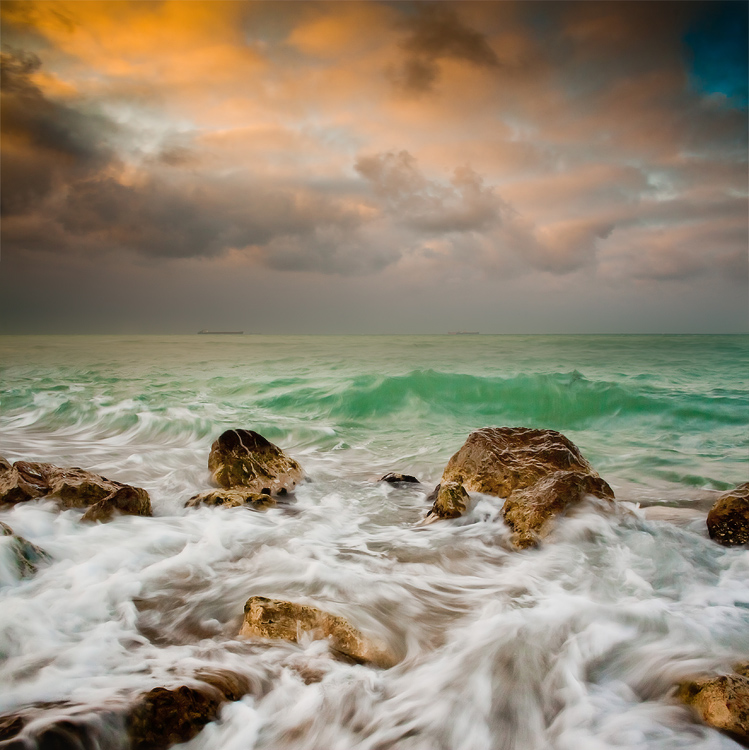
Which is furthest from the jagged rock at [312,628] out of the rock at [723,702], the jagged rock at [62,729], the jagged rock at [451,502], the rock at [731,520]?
the rock at [731,520]

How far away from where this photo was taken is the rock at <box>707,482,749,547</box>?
4.51 meters

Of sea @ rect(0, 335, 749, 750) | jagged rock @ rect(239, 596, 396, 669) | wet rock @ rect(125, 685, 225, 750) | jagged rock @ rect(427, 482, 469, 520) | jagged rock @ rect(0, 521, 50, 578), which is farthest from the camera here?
jagged rock @ rect(427, 482, 469, 520)

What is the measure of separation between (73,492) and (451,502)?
13.2 feet

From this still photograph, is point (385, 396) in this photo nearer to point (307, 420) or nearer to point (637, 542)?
point (307, 420)

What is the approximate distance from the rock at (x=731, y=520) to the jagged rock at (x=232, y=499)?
459cm

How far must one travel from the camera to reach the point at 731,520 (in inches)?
180

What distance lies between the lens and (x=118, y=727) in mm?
2098

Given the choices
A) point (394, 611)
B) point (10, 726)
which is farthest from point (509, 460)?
point (10, 726)

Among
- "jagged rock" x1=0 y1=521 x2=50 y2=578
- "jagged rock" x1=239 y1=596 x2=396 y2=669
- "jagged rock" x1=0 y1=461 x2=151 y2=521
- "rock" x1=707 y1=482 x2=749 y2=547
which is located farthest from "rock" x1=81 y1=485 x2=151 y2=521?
"rock" x1=707 y1=482 x2=749 y2=547

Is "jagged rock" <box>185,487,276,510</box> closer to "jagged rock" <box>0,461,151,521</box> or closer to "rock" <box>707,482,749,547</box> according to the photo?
"jagged rock" <box>0,461,151,521</box>

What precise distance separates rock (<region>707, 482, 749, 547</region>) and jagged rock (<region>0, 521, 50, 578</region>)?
587 cm

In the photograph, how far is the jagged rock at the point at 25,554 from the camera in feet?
11.9

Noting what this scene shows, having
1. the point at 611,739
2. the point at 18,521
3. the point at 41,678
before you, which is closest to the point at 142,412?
the point at 18,521

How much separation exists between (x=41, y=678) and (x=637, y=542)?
15.5 ft
